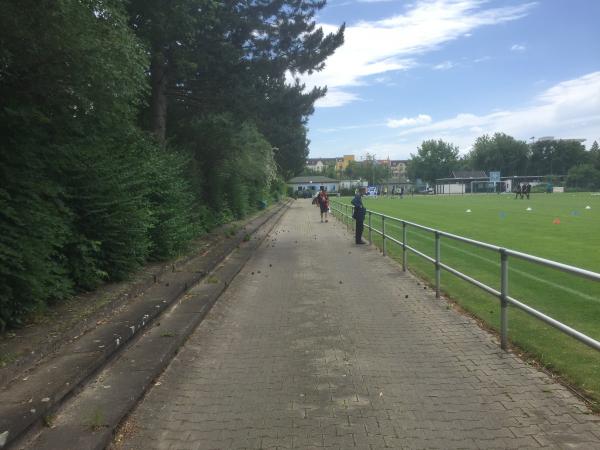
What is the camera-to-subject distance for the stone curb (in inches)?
146

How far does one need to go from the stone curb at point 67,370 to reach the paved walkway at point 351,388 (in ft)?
2.00

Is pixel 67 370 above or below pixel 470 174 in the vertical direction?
below

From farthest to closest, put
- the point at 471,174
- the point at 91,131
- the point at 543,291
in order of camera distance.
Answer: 1. the point at 471,174
2. the point at 543,291
3. the point at 91,131

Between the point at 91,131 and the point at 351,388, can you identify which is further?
the point at 91,131

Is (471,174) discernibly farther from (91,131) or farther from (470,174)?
(91,131)

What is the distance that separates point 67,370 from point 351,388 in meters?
2.47

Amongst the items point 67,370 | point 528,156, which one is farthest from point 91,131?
point 528,156

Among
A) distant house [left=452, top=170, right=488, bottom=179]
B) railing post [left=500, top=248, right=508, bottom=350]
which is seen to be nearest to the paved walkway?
railing post [left=500, top=248, right=508, bottom=350]

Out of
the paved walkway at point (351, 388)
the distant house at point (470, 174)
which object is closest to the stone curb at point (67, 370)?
the paved walkway at point (351, 388)

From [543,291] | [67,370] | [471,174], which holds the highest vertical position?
[471,174]

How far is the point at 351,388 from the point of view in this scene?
4.56 metres

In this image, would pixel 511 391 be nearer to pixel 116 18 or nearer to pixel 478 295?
pixel 478 295

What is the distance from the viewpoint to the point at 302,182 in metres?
143

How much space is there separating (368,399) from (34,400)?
2.56 metres
